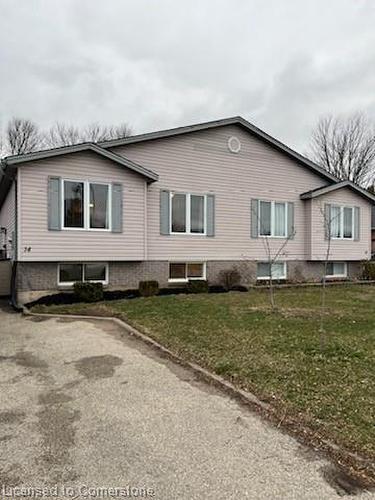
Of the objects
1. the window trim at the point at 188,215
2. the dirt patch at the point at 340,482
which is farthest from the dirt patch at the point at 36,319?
the dirt patch at the point at 340,482

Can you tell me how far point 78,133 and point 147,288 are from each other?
28757mm

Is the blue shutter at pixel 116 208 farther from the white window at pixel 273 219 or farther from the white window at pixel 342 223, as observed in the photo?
the white window at pixel 342 223

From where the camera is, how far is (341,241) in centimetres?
1797

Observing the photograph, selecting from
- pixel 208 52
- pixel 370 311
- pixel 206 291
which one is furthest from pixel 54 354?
pixel 208 52

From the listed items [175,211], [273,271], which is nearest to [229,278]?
[273,271]

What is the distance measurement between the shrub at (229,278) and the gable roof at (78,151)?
4.56 m

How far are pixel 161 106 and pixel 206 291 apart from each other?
21.8 metres

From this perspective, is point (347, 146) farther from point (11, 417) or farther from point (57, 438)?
point (57, 438)

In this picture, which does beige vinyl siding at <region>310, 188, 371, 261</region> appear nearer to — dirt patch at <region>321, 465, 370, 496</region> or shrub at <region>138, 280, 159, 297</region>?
shrub at <region>138, 280, 159, 297</region>

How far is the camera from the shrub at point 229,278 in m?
15.6

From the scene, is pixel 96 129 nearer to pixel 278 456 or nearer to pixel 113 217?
pixel 113 217

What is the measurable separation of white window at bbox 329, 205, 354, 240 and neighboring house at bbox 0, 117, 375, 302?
47mm

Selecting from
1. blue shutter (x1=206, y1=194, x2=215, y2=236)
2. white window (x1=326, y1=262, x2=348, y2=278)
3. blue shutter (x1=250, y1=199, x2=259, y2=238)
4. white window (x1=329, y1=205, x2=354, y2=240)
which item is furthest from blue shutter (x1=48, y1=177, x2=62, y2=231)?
white window (x1=326, y1=262, x2=348, y2=278)

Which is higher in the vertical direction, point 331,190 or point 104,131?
point 104,131
